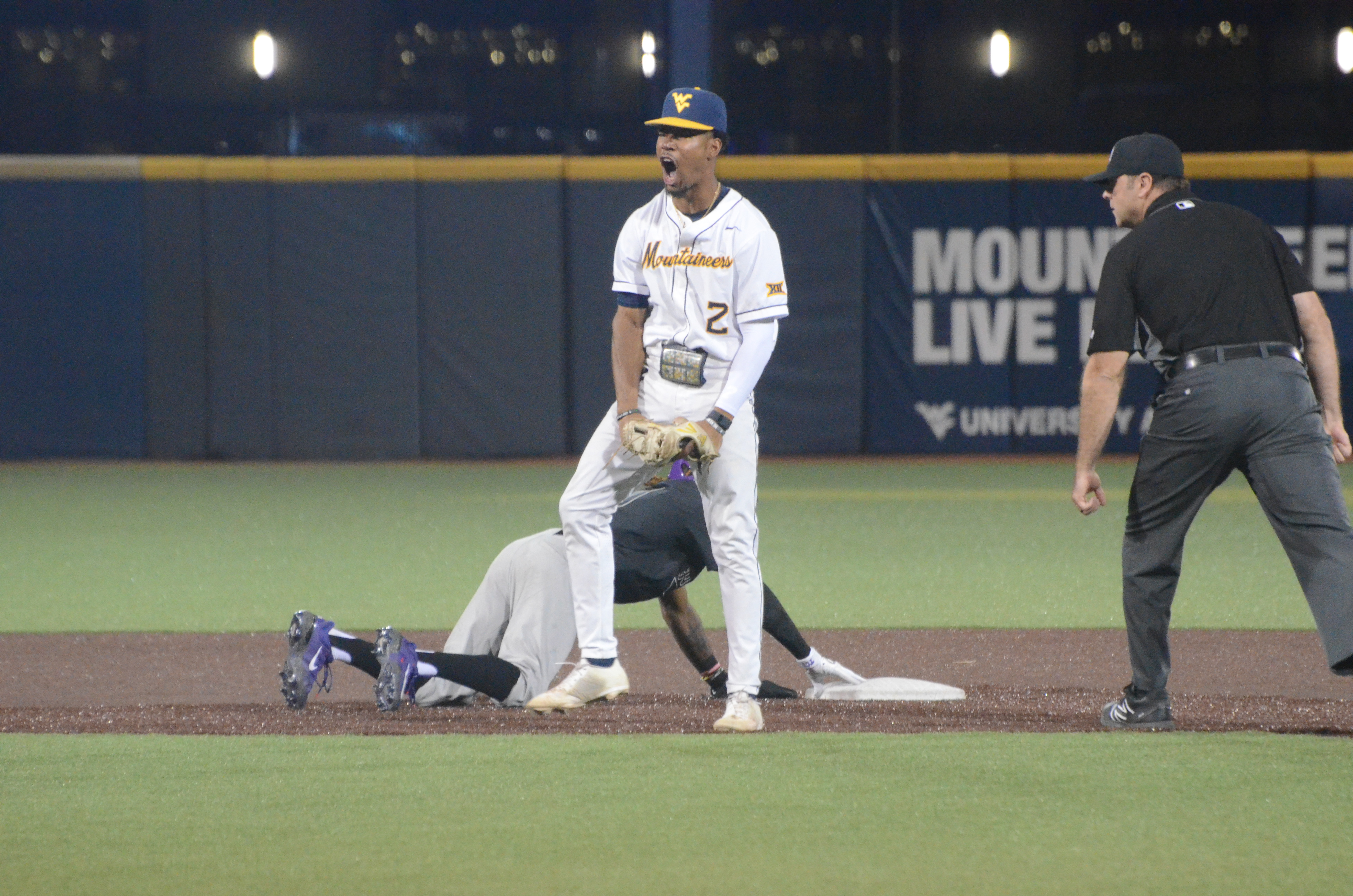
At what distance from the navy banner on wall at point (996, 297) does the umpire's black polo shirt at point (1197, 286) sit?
1074cm

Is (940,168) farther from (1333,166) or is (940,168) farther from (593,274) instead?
(1333,166)

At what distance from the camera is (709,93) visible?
15.8 ft

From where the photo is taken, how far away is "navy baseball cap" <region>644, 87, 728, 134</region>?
489cm

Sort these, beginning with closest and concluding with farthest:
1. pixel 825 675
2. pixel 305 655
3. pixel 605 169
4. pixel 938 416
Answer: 1. pixel 305 655
2. pixel 825 675
3. pixel 605 169
4. pixel 938 416

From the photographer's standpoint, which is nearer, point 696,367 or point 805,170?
point 696,367

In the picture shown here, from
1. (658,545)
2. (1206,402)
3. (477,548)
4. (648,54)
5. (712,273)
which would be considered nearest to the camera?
(1206,402)

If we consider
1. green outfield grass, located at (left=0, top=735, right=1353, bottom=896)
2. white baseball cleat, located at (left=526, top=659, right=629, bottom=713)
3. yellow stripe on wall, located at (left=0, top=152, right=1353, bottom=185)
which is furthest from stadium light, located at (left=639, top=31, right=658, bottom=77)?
green outfield grass, located at (left=0, top=735, right=1353, bottom=896)

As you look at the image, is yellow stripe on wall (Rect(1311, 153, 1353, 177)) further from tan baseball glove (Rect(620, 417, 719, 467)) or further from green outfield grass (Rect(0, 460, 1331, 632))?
tan baseball glove (Rect(620, 417, 719, 467))

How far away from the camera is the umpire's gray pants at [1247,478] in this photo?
4480 mm

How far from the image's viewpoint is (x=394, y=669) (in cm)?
501

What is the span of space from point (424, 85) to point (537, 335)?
23.3ft

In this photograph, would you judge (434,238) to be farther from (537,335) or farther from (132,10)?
(132,10)

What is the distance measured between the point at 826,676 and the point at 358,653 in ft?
5.21

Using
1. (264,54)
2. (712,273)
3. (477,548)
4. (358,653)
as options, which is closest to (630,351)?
(712,273)
